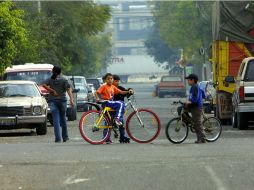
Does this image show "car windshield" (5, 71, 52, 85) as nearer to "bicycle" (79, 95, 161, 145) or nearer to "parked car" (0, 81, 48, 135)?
"parked car" (0, 81, 48, 135)

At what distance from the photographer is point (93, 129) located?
69.7ft

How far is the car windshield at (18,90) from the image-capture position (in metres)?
27.7

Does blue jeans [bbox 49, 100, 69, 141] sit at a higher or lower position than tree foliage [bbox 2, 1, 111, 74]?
lower

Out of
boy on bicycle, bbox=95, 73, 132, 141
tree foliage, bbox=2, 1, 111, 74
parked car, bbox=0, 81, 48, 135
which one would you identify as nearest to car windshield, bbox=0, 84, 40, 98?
parked car, bbox=0, 81, 48, 135

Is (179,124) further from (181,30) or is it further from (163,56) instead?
(163,56)

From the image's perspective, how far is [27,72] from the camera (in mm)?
33969

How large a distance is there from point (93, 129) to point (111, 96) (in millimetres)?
797

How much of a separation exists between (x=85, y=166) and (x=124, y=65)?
176707 mm

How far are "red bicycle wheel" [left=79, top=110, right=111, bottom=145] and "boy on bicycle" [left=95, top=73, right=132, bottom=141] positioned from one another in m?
0.27

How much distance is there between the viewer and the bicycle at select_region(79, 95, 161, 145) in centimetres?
2116

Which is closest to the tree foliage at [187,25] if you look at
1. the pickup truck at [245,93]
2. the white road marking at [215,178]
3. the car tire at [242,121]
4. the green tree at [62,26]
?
the green tree at [62,26]

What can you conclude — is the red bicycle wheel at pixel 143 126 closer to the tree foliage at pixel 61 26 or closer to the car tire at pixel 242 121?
the car tire at pixel 242 121

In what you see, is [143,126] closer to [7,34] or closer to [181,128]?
[181,128]

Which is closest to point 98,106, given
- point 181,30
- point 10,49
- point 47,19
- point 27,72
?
point 10,49
